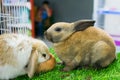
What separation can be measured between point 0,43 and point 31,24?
106cm

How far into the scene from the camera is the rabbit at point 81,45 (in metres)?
1.20

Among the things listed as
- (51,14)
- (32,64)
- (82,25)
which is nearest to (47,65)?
(32,64)

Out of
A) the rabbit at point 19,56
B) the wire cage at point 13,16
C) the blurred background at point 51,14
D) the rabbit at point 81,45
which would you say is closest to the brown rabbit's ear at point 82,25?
the rabbit at point 81,45

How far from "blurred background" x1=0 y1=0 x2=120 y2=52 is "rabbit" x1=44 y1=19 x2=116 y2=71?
54cm

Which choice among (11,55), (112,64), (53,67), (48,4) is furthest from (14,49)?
(48,4)

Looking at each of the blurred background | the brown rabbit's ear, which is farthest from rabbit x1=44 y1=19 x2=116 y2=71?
the blurred background

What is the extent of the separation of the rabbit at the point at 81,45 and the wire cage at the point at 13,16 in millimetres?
941

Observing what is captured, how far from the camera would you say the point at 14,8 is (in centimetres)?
212

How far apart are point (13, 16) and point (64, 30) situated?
39.3 inches

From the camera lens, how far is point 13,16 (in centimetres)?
213

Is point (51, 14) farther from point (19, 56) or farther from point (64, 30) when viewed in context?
point (19, 56)

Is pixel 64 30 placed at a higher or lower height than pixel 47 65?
higher

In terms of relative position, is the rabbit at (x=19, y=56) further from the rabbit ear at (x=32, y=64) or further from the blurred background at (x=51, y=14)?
the blurred background at (x=51, y=14)

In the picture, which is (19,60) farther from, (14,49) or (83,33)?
(83,33)
